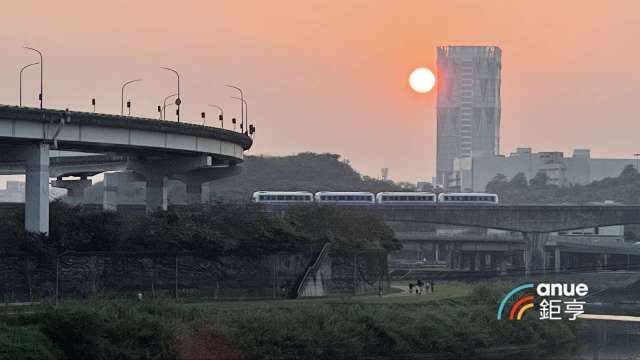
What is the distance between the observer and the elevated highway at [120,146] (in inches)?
3625

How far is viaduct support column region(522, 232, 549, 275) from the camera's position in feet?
586

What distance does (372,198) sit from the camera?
182625 mm

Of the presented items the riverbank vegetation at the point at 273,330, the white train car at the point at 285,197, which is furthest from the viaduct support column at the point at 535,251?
the riverbank vegetation at the point at 273,330

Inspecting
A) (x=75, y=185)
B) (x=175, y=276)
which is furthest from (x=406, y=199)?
(x=175, y=276)

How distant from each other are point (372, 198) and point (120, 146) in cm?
8570

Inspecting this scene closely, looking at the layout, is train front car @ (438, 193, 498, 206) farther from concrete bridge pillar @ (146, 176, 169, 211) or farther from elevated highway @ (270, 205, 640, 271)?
concrete bridge pillar @ (146, 176, 169, 211)

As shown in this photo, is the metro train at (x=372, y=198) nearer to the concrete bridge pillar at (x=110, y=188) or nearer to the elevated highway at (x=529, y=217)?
the elevated highway at (x=529, y=217)

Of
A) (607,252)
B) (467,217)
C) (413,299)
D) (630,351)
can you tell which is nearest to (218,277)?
(413,299)

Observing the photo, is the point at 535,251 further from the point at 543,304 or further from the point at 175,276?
the point at 175,276

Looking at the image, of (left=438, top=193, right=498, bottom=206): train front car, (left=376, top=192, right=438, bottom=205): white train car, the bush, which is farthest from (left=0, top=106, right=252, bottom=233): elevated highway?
(left=438, top=193, right=498, bottom=206): train front car

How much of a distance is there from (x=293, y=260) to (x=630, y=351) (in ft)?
88.2

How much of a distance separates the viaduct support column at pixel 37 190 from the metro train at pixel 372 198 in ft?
266

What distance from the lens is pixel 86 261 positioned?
9188 cm

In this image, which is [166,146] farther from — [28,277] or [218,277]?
[28,277]
